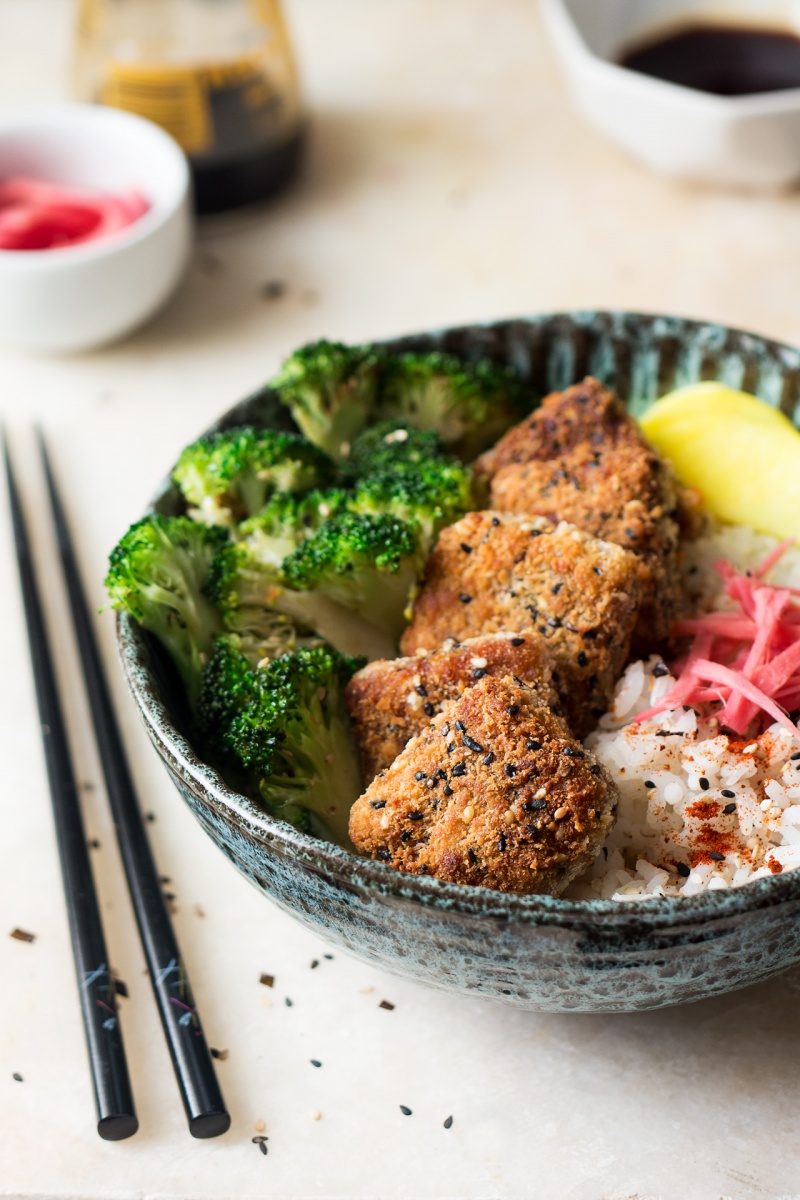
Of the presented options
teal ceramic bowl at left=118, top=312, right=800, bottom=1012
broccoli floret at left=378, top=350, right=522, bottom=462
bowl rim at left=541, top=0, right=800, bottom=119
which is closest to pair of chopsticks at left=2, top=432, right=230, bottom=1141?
teal ceramic bowl at left=118, top=312, right=800, bottom=1012

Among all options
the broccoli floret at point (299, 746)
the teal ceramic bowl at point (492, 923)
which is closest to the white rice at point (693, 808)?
the teal ceramic bowl at point (492, 923)

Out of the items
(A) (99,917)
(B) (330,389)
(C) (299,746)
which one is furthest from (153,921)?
(B) (330,389)

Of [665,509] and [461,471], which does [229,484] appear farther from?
[665,509]

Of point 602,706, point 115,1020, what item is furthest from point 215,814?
point 602,706

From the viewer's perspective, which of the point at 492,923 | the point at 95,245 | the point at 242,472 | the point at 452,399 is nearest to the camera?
the point at 492,923

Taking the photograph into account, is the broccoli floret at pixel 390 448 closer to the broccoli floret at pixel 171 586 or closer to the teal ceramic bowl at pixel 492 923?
the broccoli floret at pixel 171 586

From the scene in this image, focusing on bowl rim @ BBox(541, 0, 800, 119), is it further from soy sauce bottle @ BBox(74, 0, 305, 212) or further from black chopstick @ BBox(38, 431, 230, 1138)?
black chopstick @ BBox(38, 431, 230, 1138)

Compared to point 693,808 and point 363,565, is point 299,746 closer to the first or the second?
point 363,565
